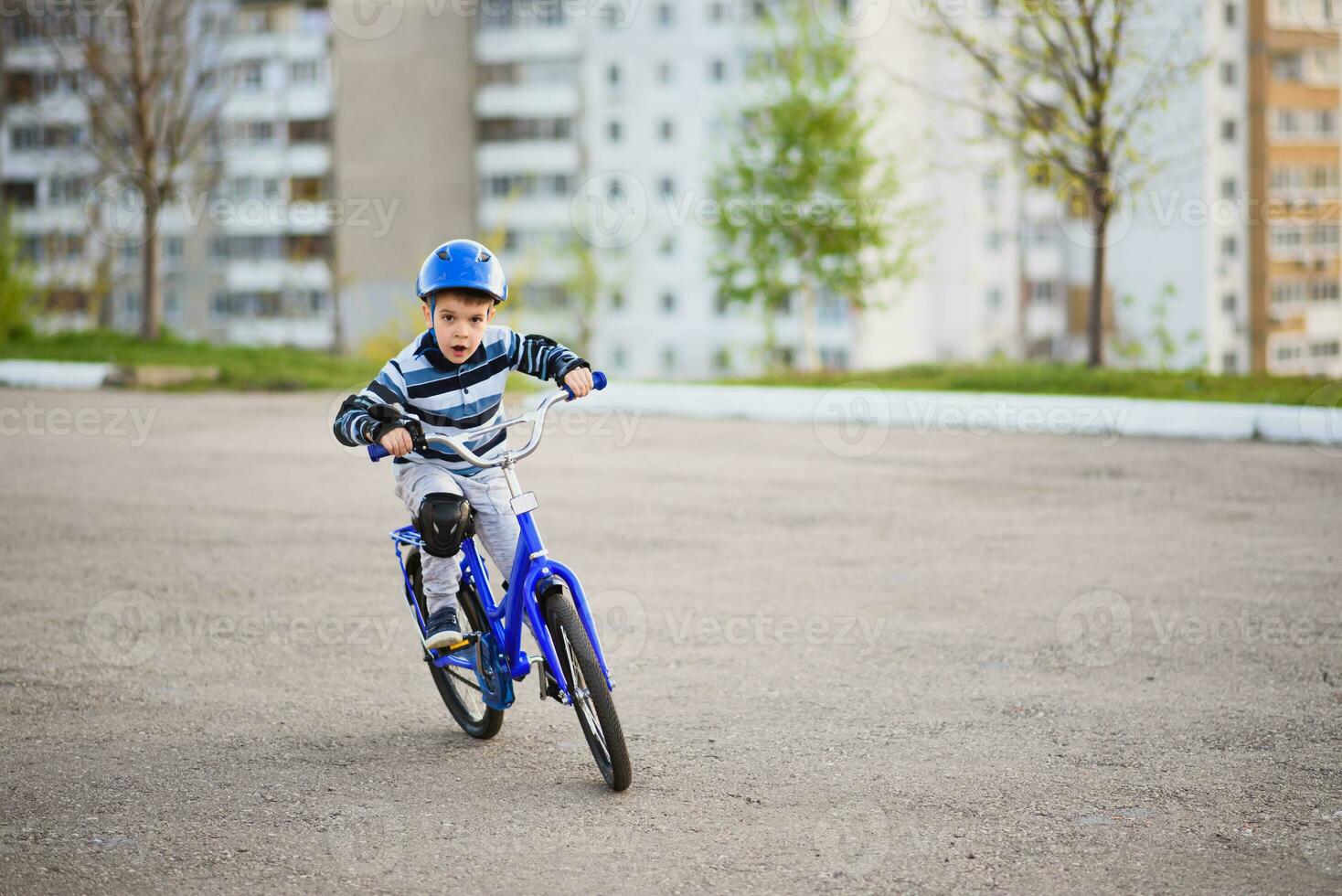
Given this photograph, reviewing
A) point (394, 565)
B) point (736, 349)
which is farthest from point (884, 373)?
point (736, 349)

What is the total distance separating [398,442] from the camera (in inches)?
181

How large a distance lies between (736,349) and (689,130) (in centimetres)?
1293

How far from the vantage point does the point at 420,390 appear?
16.7ft

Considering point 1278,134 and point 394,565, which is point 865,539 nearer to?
point 394,565

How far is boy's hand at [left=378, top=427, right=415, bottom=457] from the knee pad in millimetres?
393

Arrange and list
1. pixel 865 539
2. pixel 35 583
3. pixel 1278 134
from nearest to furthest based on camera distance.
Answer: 1. pixel 35 583
2. pixel 865 539
3. pixel 1278 134

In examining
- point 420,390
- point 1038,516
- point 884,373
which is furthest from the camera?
point 884,373
